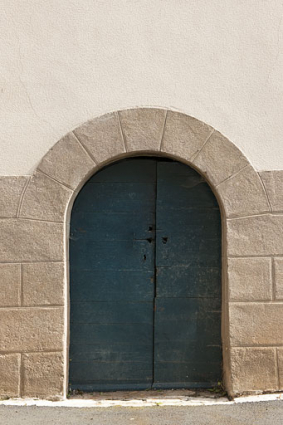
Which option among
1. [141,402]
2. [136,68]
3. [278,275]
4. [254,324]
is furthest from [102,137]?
[141,402]

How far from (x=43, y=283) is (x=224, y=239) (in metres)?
1.59

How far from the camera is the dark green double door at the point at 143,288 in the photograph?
4.79 metres

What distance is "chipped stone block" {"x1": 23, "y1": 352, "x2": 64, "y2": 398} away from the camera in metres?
Result: 4.53

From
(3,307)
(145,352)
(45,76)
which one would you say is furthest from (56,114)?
(145,352)

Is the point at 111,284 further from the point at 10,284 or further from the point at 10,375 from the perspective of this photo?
A: the point at 10,375

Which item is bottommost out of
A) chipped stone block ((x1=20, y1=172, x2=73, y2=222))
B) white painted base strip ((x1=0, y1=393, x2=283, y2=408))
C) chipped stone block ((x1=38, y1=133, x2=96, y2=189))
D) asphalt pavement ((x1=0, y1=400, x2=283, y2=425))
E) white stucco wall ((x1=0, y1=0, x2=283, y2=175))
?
asphalt pavement ((x1=0, y1=400, x2=283, y2=425))

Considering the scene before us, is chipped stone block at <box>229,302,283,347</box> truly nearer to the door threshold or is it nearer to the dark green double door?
the dark green double door

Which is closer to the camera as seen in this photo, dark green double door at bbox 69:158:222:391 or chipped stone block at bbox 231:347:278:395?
chipped stone block at bbox 231:347:278:395

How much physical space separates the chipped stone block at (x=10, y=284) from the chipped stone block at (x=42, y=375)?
18.4 inches

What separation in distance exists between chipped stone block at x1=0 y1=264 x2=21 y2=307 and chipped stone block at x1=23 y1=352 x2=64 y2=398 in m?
0.47

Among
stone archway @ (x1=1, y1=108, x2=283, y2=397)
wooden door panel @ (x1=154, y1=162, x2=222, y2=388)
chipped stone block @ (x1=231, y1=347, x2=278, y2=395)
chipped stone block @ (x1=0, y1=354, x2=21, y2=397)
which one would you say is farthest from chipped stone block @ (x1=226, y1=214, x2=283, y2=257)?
chipped stone block @ (x1=0, y1=354, x2=21, y2=397)

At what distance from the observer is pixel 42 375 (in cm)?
454

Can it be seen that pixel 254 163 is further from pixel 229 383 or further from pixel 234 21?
pixel 229 383

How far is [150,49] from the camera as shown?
472 centimetres
